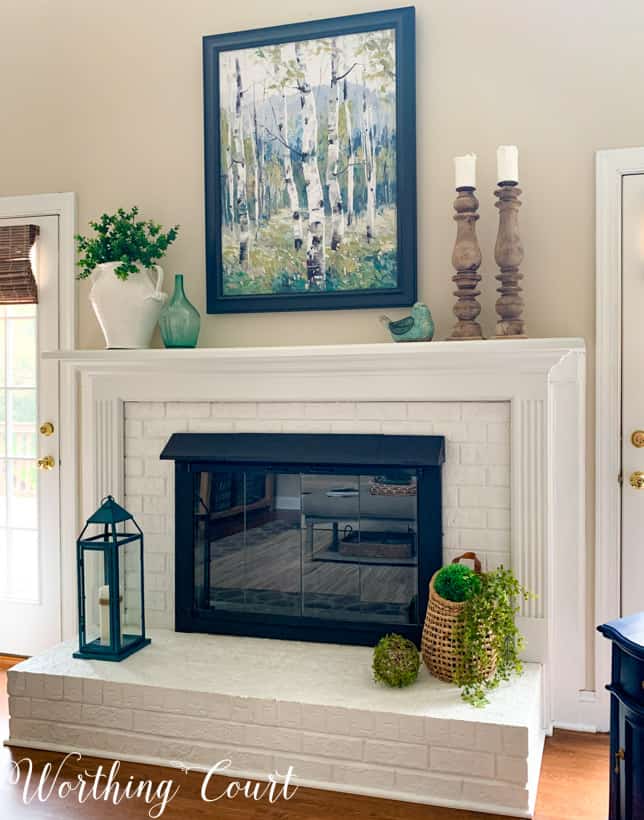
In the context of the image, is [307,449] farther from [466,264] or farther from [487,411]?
[466,264]

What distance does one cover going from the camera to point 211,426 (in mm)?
3289

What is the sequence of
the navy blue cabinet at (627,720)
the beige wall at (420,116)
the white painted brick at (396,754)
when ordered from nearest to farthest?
the navy blue cabinet at (627,720)
the white painted brick at (396,754)
the beige wall at (420,116)

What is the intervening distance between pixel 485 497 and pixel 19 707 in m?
1.83

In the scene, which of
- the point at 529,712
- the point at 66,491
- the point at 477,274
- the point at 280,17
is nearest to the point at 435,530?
the point at 529,712

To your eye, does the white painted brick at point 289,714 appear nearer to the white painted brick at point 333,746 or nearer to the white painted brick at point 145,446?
the white painted brick at point 333,746

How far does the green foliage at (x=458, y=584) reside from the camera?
271cm

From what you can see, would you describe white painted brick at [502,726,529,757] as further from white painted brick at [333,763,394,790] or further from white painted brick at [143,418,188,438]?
white painted brick at [143,418,188,438]

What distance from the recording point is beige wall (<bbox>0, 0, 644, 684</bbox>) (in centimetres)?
293

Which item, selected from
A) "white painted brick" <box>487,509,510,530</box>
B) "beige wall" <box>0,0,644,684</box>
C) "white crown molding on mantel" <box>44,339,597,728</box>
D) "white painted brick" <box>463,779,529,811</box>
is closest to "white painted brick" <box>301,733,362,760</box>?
"white painted brick" <box>463,779,529,811</box>

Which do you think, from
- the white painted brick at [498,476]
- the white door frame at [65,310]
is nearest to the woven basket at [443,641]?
the white painted brick at [498,476]

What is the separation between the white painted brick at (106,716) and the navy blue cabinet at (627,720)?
156 cm

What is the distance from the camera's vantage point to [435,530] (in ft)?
9.87

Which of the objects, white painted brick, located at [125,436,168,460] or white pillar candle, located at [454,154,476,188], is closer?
white pillar candle, located at [454,154,476,188]

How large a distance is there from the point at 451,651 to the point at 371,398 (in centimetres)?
96
